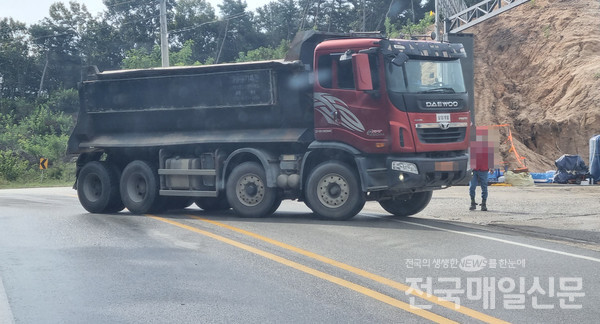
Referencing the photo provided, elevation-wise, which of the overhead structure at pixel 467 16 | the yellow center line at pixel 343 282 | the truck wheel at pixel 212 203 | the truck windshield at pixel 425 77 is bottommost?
the yellow center line at pixel 343 282

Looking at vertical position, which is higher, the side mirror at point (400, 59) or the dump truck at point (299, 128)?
the side mirror at point (400, 59)

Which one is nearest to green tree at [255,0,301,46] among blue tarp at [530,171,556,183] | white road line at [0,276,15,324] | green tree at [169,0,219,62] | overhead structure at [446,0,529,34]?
green tree at [169,0,219,62]

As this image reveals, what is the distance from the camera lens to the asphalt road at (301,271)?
6.62 metres

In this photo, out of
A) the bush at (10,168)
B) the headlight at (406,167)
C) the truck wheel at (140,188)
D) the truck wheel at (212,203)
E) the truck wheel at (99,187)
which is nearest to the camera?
the headlight at (406,167)

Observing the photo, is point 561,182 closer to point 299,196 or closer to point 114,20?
point 299,196

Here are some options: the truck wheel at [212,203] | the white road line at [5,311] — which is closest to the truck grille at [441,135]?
the truck wheel at [212,203]

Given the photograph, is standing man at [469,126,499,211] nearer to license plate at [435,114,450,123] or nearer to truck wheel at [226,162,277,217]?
license plate at [435,114,450,123]

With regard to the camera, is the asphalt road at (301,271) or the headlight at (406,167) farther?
the headlight at (406,167)

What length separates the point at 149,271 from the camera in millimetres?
8633

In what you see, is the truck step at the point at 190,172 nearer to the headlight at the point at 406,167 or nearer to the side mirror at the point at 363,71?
the side mirror at the point at 363,71

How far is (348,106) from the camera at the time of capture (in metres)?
13.3

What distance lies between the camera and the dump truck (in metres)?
13.0

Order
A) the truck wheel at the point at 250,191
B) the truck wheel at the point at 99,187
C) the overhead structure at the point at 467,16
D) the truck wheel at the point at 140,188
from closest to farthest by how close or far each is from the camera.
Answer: the truck wheel at the point at 250,191
the truck wheel at the point at 140,188
the truck wheel at the point at 99,187
the overhead structure at the point at 467,16

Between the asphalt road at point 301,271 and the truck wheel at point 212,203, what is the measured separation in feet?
8.46
